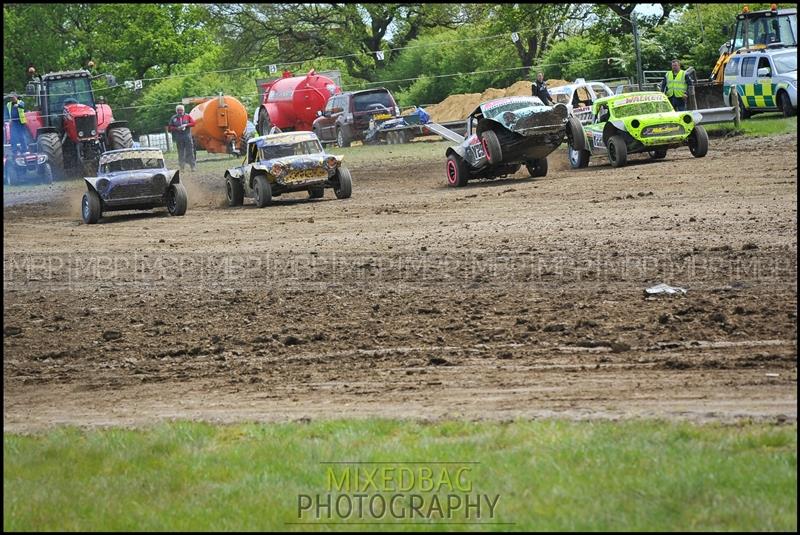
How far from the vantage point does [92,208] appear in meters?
21.2

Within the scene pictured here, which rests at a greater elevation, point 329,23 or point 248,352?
point 329,23

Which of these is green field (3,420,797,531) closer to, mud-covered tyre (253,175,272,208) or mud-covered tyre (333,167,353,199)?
mud-covered tyre (253,175,272,208)

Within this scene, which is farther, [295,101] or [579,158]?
[295,101]

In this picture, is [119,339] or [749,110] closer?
[119,339]

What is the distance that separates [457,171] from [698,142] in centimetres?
439

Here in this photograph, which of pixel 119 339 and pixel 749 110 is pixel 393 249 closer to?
pixel 119 339

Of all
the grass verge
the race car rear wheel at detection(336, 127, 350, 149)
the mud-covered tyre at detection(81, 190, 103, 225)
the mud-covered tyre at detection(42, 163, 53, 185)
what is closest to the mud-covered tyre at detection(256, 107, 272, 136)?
the race car rear wheel at detection(336, 127, 350, 149)

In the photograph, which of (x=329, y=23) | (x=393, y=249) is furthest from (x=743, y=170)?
(x=329, y=23)

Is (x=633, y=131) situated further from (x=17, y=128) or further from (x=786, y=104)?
(x=17, y=128)

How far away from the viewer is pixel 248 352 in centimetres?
1005

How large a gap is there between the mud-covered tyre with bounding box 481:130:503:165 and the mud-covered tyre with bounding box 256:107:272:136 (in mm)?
21538

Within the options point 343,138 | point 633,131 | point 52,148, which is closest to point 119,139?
point 52,148

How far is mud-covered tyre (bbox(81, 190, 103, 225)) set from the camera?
69.6 feet

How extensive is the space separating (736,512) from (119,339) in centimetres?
692
